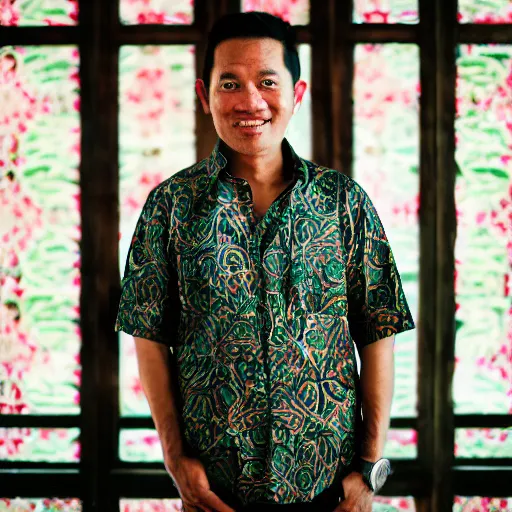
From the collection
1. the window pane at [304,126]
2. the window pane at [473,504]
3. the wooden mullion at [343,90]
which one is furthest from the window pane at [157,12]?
the window pane at [473,504]

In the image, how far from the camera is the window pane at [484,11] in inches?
67.0

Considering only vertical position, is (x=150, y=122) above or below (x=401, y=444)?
above

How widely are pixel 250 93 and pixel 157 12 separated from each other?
1.00 metres

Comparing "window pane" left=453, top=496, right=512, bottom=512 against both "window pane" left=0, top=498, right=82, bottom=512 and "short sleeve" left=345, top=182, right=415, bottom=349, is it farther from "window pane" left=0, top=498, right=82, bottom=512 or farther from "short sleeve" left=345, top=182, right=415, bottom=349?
"window pane" left=0, top=498, right=82, bottom=512

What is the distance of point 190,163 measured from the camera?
170 cm

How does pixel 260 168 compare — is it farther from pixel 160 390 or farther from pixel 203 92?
pixel 160 390

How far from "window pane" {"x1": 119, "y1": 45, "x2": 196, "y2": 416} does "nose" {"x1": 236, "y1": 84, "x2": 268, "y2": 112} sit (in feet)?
2.57

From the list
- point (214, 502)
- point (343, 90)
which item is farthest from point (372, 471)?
point (343, 90)

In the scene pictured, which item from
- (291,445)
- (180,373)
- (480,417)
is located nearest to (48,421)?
(180,373)

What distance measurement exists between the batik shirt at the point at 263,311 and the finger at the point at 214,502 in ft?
0.08

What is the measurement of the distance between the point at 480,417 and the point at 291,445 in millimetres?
1141

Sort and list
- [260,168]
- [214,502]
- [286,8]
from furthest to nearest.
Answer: [286,8], [260,168], [214,502]

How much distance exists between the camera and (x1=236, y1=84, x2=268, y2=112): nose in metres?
0.93

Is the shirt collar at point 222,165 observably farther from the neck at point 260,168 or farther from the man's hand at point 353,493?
the man's hand at point 353,493
